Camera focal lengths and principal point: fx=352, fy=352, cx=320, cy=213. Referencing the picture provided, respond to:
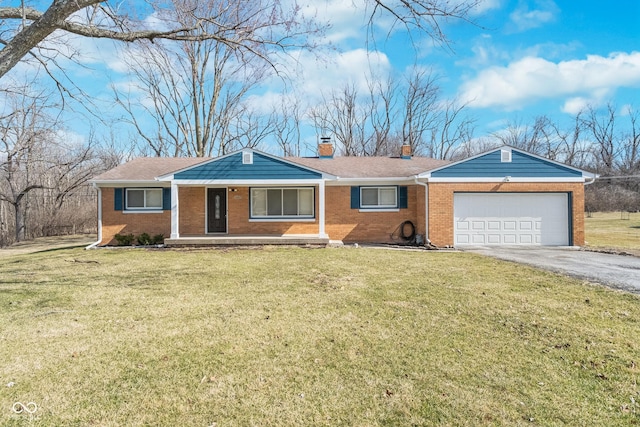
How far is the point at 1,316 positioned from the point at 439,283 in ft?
24.7

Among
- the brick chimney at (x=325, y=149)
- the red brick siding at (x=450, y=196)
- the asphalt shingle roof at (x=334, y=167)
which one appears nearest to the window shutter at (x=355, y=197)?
the asphalt shingle roof at (x=334, y=167)

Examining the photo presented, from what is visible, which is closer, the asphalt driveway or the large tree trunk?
the asphalt driveway

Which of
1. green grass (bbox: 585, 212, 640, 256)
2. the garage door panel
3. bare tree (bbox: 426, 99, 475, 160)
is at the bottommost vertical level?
green grass (bbox: 585, 212, 640, 256)

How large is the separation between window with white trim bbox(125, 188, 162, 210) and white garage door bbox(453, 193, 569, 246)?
481 inches

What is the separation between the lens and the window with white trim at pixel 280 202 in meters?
15.2

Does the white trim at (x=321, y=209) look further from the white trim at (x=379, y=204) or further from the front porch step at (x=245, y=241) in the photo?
the white trim at (x=379, y=204)

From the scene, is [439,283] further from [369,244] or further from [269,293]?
[369,244]

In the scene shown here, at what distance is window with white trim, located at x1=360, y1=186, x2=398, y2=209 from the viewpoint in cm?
1509

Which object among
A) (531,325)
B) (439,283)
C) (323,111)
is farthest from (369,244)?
(323,111)

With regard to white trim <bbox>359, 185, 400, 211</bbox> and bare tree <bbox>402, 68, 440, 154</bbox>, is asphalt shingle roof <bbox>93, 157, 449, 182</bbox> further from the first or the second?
bare tree <bbox>402, 68, 440, 154</bbox>

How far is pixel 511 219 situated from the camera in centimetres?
1373

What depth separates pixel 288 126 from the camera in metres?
34.0

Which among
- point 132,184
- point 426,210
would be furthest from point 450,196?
point 132,184

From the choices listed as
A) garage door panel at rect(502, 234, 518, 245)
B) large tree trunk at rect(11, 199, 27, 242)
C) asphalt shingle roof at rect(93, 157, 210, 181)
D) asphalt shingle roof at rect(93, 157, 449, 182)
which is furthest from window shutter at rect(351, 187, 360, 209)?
large tree trunk at rect(11, 199, 27, 242)
